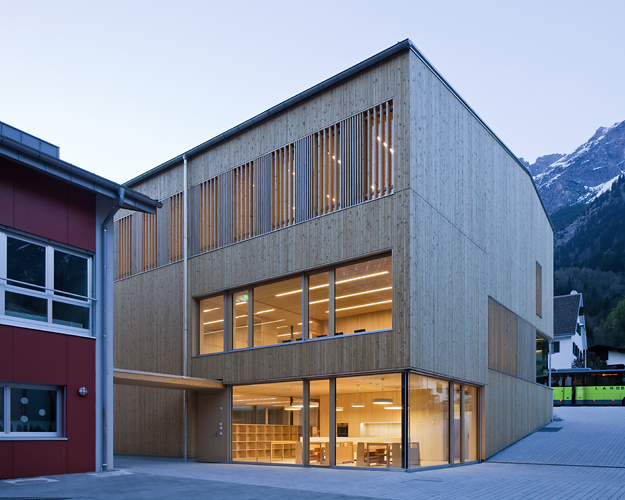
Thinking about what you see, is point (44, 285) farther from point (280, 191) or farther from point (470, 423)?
point (470, 423)

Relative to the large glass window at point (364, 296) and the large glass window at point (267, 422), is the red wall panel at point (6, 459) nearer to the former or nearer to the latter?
the large glass window at point (267, 422)

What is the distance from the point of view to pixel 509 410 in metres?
22.6

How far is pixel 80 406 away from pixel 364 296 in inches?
272

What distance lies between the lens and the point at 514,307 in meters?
24.3

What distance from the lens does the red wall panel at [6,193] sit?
11.9 m

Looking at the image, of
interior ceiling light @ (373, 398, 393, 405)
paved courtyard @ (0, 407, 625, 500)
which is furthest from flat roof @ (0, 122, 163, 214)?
interior ceiling light @ (373, 398, 393, 405)

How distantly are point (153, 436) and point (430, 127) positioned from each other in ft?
42.2

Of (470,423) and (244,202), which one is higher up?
(244,202)

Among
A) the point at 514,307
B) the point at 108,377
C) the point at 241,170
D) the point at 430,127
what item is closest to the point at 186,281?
the point at 241,170

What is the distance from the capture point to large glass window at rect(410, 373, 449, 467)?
1553cm

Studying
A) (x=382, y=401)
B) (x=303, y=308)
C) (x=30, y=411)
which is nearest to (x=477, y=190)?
(x=303, y=308)

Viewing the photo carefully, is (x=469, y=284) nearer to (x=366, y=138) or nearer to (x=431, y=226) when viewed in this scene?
(x=431, y=226)

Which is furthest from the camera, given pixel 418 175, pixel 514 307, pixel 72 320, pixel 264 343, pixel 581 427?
pixel 581 427

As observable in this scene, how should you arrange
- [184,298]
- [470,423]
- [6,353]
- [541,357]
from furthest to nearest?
[541,357] < [184,298] < [470,423] < [6,353]
